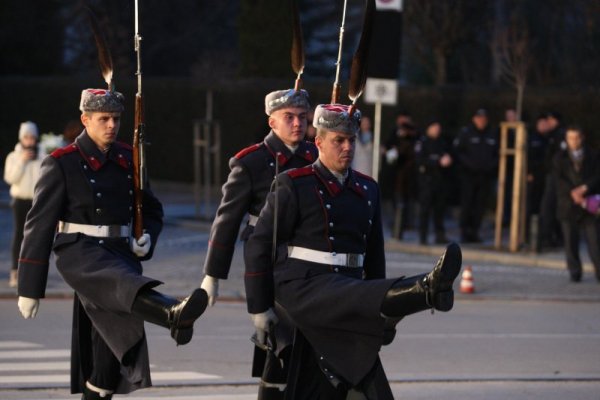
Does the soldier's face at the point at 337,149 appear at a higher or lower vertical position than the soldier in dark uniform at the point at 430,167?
higher

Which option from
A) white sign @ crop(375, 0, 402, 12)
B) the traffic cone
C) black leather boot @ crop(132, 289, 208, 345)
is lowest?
the traffic cone

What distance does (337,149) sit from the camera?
853 centimetres

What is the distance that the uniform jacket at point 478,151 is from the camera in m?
22.7

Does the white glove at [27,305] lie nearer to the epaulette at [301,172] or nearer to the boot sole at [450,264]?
the epaulette at [301,172]

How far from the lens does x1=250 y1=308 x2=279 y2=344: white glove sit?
854 cm

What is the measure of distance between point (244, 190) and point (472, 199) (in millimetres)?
13527

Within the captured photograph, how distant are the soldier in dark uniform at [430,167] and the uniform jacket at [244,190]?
1271 cm

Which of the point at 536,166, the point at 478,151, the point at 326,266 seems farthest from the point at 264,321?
the point at 536,166

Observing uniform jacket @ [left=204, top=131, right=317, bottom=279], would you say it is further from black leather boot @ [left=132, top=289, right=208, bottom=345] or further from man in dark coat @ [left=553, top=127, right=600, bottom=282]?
man in dark coat @ [left=553, top=127, right=600, bottom=282]

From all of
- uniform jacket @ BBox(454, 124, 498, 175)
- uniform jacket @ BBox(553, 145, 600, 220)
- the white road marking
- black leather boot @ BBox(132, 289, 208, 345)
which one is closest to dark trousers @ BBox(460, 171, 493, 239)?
uniform jacket @ BBox(454, 124, 498, 175)

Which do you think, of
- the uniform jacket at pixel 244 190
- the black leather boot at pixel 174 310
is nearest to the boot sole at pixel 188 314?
the black leather boot at pixel 174 310

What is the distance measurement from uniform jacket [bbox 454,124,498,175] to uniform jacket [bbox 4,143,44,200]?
7564 mm

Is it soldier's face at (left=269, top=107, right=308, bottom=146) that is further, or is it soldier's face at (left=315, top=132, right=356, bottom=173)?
soldier's face at (left=269, top=107, right=308, bottom=146)

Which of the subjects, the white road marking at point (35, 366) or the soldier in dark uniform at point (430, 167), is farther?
the soldier in dark uniform at point (430, 167)
